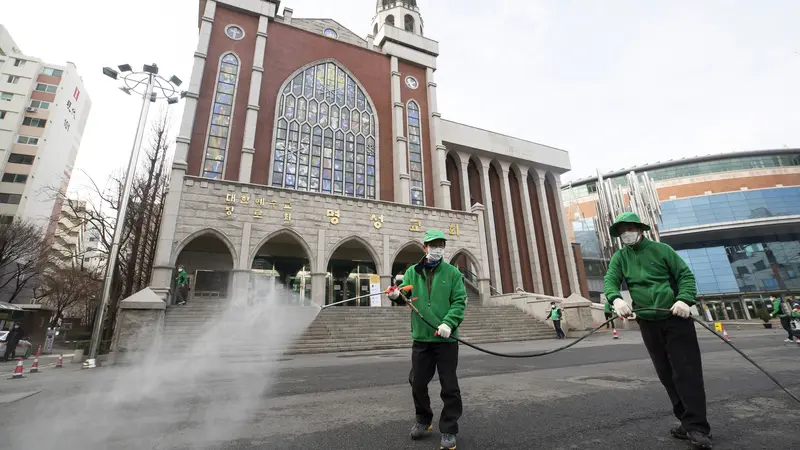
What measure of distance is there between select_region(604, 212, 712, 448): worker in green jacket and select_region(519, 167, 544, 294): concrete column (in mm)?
27492

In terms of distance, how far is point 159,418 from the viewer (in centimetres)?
365

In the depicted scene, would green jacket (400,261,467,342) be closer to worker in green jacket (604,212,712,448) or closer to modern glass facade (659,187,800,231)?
worker in green jacket (604,212,712,448)

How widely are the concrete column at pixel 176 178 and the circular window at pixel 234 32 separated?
Result: 3.49 ft

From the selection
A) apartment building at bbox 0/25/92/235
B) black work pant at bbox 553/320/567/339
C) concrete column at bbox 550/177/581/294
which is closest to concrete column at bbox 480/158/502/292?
concrete column at bbox 550/177/581/294

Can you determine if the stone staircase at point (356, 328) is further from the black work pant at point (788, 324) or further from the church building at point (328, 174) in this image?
the black work pant at point (788, 324)

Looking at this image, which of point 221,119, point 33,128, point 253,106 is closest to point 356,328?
point 253,106

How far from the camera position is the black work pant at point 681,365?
102 inches

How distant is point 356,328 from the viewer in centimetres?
1479

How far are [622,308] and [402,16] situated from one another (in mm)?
37035

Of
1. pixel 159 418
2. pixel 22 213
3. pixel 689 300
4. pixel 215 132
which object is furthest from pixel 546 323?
pixel 22 213

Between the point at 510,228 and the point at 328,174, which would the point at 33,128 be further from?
the point at 510,228

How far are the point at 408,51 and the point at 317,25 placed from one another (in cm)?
758

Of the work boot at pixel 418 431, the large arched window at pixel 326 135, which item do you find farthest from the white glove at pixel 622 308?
the large arched window at pixel 326 135

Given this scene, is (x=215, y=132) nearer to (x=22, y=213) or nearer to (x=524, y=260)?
(x=524, y=260)
